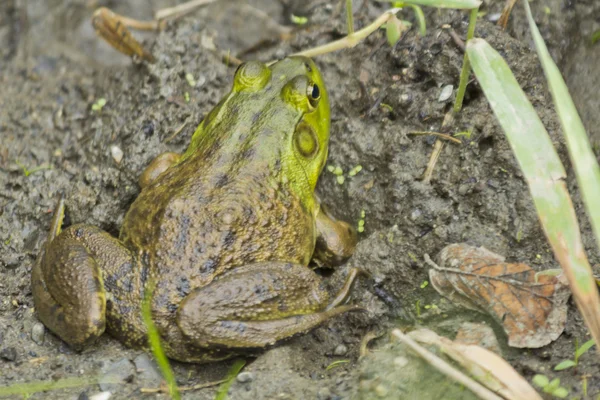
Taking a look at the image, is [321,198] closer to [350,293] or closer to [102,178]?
[350,293]

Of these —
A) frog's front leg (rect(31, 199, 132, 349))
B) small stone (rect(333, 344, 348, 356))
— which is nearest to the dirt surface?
small stone (rect(333, 344, 348, 356))

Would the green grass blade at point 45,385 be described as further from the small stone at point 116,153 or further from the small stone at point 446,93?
the small stone at point 446,93

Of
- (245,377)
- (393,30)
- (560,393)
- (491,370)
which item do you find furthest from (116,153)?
(560,393)

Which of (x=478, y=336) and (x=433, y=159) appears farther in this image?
(x=433, y=159)

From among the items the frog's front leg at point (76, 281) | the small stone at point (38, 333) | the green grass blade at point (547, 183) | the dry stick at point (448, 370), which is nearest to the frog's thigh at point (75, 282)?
the frog's front leg at point (76, 281)

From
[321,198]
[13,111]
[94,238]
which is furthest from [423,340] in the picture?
[13,111]

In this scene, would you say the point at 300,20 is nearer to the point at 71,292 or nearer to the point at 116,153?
the point at 116,153

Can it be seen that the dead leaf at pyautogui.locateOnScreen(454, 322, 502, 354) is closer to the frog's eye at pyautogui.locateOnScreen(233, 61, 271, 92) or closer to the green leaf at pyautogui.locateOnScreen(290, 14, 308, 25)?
the frog's eye at pyautogui.locateOnScreen(233, 61, 271, 92)

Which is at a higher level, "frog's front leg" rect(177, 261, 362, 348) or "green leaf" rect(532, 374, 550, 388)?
"frog's front leg" rect(177, 261, 362, 348)
